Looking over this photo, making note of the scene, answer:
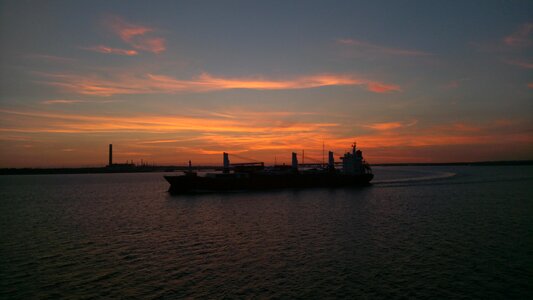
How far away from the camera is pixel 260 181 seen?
95.4 m

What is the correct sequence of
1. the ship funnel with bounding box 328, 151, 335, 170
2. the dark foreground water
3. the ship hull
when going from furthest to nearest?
the ship funnel with bounding box 328, 151, 335, 170
the ship hull
the dark foreground water

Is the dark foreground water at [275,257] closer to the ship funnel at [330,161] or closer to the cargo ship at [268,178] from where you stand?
the cargo ship at [268,178]

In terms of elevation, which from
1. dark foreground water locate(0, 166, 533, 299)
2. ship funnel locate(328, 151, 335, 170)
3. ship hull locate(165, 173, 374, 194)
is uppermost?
ship funnel locate(328, 151, 335, 170)

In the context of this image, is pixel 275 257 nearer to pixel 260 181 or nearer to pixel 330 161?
pixel 260 181

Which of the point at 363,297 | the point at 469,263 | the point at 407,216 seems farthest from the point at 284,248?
the point at 407,216

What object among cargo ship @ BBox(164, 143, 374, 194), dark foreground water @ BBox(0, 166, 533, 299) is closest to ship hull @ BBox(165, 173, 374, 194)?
cargo ship @ BBox(164, 143, 374, 194)

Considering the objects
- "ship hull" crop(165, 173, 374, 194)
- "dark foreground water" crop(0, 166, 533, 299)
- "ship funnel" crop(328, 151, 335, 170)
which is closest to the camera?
"dark foreground water" crop(0, 166, 533, 299)

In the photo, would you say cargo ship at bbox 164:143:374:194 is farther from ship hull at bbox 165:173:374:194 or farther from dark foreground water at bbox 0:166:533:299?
dark foreground water at bbox 0:166:533:299

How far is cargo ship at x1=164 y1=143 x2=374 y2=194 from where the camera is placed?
294 ft

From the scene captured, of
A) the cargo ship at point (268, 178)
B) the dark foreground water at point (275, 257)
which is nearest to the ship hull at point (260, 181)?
the cargo ship at point (268, 178)

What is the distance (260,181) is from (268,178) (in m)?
2.68

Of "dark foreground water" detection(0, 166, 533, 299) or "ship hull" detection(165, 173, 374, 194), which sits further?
"ship hull" detection(165, 173, 374, 194)

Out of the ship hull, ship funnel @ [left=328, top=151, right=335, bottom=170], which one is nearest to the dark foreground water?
the ship hull

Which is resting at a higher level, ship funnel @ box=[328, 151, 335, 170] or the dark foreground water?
ship funnel @ box=[328, 151, 335, 170]
